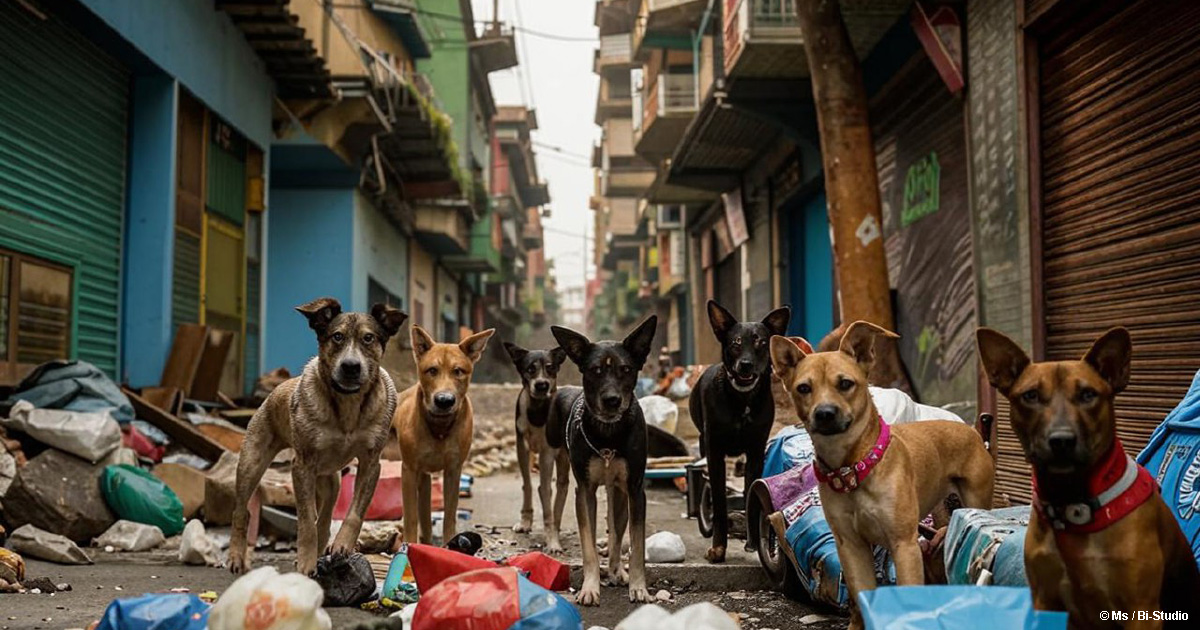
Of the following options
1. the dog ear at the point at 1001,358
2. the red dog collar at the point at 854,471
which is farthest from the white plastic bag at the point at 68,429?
the dog ear at the point at 1001,358

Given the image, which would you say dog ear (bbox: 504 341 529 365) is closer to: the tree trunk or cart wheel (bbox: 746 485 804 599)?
cart wheel (bbox: 746 485 804 599)

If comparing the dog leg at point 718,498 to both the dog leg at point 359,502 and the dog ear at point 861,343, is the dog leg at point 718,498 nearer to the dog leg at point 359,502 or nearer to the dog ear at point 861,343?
the dog leg at point 359,502

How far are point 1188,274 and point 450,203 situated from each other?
26003 millimetres

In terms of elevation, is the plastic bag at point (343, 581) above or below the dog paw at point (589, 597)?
above

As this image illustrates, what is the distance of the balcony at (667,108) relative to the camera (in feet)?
79.9

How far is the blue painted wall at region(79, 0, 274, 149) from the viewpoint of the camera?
1046cm

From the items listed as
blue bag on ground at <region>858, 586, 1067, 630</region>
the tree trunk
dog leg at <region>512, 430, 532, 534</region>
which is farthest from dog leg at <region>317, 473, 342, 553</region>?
the tree trunk

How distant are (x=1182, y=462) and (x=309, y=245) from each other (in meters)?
19.4

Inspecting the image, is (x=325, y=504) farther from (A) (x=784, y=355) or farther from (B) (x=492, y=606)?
(A) (x=784, y=355)

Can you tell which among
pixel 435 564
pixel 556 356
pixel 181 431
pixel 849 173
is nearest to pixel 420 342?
pixel 556 356

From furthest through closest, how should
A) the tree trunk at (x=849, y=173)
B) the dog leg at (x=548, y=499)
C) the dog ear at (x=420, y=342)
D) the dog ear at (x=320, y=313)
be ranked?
1. the tree trunk at (x=849, y=173)
2. the dog leg at (x=548, y=499)
3. the dog ear at (x=420, y=342)
4. the dog ear at (x=320, y=313)

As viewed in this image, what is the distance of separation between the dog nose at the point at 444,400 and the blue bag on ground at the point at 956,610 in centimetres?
368

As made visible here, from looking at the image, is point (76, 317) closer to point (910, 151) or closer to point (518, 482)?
point (518, 482)

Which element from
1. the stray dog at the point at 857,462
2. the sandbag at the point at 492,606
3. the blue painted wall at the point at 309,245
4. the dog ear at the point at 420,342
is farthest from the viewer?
the blue painted wall at the point at 309,245
